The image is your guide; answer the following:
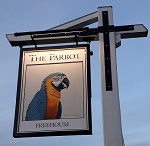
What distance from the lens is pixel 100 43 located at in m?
5.28

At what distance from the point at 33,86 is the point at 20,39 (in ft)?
3.24

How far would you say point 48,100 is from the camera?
4.98 meters

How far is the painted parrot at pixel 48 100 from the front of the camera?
4.80 metres

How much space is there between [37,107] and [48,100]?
0.20 m

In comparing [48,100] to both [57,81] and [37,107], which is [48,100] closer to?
[37,107]

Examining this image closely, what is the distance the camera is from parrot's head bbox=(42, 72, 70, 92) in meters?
5.05

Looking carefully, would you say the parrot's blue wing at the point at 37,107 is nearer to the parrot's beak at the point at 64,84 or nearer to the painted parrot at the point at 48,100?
the painted parrot at the point at 48,100

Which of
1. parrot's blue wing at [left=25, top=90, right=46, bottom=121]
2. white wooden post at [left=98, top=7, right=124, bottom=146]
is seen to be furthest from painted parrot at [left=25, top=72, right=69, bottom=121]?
white wooden post at [left=98, top=7, right=124, bottom=146]

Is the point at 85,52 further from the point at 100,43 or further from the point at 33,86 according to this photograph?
the point at 33,86

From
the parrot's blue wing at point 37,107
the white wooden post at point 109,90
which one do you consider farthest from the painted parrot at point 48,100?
the white wooden post at point 109,90

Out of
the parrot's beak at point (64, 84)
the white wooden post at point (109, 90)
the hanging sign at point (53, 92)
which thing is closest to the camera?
the white wooden post at point (109, 90)

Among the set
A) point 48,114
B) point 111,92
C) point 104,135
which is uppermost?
point 111,92

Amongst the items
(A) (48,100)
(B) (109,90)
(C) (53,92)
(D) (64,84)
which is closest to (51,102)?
(A) (48,100)

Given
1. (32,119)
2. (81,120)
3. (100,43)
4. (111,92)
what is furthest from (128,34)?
(32,119)
